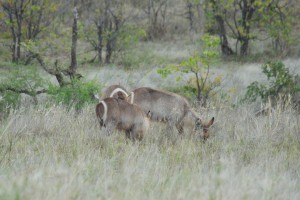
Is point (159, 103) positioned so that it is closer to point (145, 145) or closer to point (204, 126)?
point (204, 126)

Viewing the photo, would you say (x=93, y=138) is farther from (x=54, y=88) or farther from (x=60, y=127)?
(x=54, y=88)

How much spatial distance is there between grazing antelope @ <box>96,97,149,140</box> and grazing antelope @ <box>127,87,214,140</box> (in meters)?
0.76

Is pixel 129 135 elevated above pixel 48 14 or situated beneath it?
situated beneath

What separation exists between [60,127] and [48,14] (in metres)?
12.4

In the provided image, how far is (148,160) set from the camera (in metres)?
5.27

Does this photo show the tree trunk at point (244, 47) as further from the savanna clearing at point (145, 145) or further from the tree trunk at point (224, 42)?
the savanna clearing at point (145, 145)

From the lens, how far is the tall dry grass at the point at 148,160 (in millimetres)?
3849

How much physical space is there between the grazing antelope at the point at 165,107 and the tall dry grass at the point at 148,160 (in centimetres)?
22

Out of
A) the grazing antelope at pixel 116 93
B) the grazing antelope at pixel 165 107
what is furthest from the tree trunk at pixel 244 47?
the grazing antelope at pixel 116 93

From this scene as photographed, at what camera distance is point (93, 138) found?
642 centimetres

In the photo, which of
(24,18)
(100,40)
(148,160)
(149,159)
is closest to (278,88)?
(149,159)

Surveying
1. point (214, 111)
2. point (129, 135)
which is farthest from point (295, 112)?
point (129, 135)

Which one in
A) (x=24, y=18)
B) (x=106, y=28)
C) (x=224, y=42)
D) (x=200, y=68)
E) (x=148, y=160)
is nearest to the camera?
(x=148, y=160)

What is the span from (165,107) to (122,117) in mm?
1241
